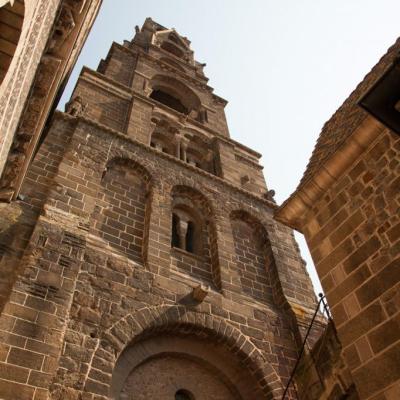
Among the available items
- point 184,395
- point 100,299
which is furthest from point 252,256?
point 100,299

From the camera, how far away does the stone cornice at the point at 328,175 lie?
547 cm

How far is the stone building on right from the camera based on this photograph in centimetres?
413

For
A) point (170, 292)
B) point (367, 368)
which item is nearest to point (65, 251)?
point (170, 292)

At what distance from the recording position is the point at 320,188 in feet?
20.0

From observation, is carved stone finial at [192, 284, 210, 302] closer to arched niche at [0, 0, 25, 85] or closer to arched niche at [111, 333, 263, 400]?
arched niche at [111, 333, 263, 400]

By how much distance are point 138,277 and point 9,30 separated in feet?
17.9

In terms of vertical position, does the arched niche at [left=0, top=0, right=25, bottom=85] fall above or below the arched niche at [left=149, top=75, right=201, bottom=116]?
below

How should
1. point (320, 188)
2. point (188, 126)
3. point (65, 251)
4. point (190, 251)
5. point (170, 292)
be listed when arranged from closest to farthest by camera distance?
point (320, 188) < point (65, 251) < point (170, 292) < point (190, 251) < point (188, 126)

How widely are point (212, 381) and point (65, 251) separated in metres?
3.57

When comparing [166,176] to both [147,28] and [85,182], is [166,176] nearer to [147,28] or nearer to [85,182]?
[85,182]

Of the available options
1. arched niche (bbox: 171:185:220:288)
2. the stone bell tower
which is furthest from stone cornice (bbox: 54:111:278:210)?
arched niche (bbox: 171:185:220:288)

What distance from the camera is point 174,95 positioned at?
20969 mm

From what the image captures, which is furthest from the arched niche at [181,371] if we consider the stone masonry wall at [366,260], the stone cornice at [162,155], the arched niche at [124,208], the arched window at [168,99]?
the arched window at [168,99]

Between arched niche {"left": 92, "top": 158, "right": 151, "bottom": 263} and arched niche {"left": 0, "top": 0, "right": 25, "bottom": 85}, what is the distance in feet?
18.0
